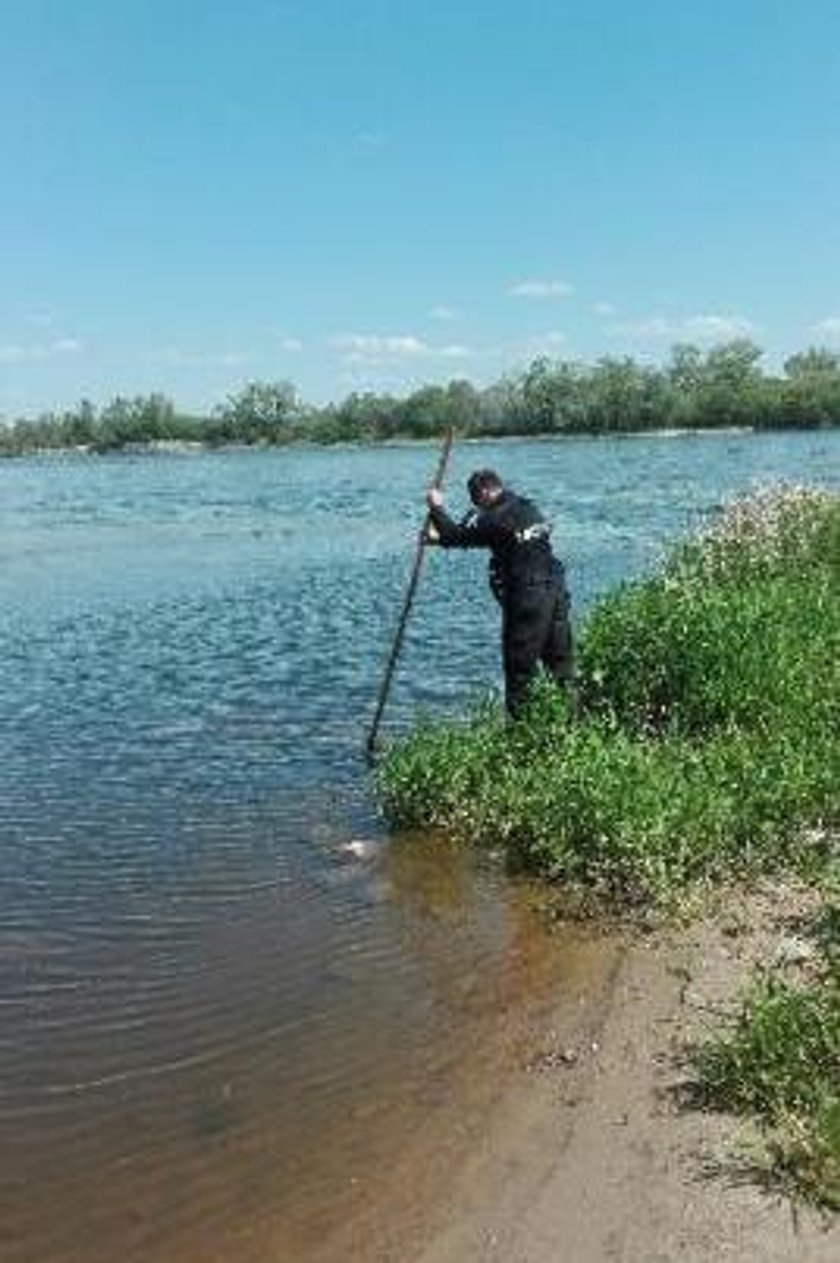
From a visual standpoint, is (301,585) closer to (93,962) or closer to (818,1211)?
(93,962)

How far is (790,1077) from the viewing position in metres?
5.90

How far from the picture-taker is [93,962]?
8844 mm

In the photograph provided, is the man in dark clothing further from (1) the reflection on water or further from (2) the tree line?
(2) the tree line

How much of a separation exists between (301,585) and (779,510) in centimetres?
1239

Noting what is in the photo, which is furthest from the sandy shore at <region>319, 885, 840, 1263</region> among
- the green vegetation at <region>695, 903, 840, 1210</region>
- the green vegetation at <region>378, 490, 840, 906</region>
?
the green vegetation at <region>378, 490, 840, 906</region>

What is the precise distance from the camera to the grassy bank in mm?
6086

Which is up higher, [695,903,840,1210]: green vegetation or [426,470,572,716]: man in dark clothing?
[426,470,572,716]: man in dark clothing

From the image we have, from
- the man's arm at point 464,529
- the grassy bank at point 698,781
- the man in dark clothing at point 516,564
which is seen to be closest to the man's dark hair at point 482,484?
the man in dark clothing at point 516,564

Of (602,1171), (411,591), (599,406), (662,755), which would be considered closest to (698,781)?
(662,755)

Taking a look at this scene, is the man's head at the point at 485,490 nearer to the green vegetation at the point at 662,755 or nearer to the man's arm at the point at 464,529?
the man's arm at the point at 464,529

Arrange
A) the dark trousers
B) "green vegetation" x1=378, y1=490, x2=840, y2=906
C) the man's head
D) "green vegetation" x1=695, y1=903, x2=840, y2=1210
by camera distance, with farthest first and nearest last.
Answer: the man's head, the dark trousers, "green vegetation" x1=378, y1=490, x2=840, y2=906, "green vegetation" x1=695, y1=903, x2=840, y2=1210

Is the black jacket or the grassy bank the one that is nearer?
the grassy bank

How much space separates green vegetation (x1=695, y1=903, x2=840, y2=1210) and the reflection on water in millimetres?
1112

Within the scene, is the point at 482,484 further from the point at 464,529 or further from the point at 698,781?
the point at 698,781
